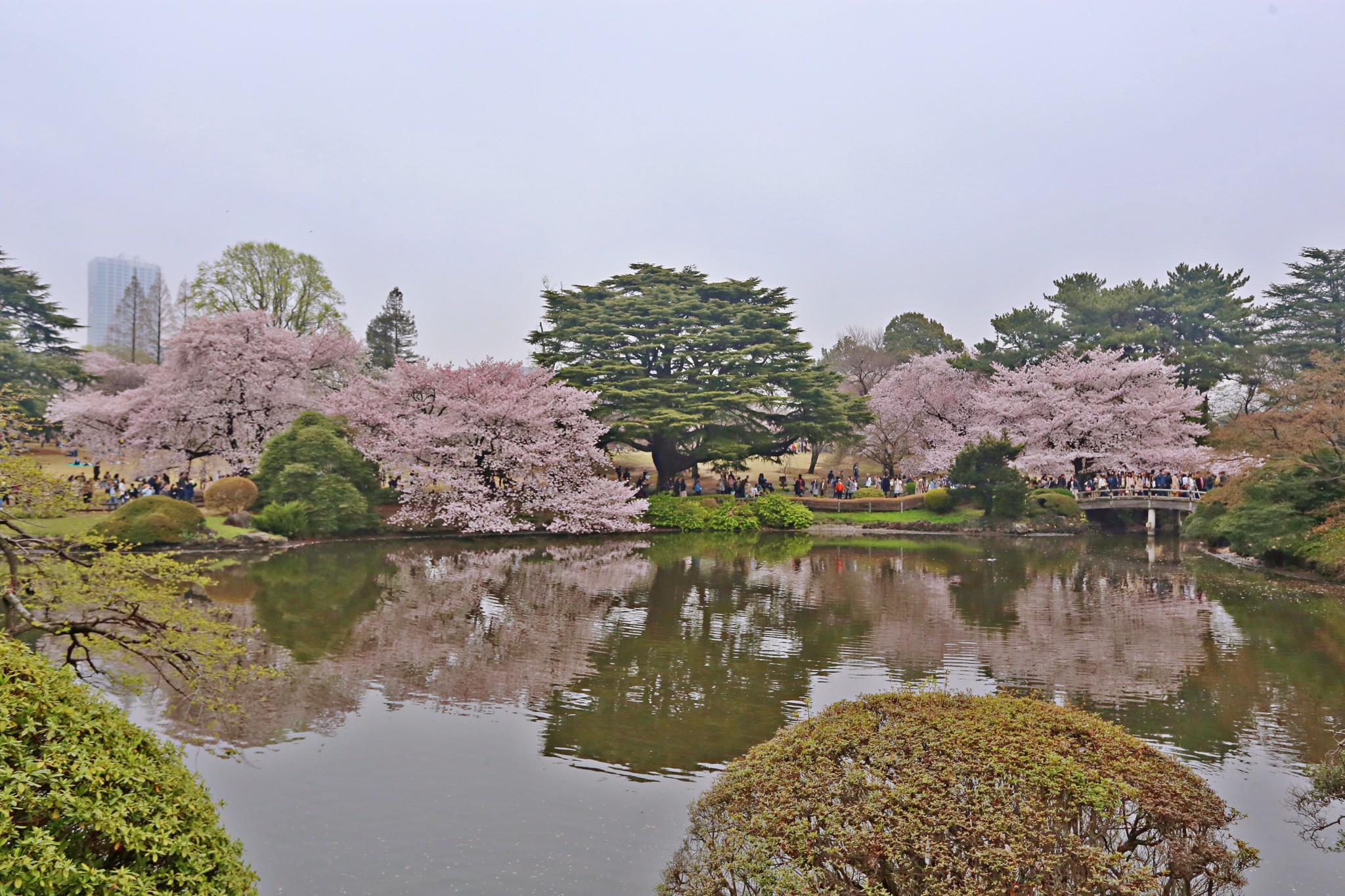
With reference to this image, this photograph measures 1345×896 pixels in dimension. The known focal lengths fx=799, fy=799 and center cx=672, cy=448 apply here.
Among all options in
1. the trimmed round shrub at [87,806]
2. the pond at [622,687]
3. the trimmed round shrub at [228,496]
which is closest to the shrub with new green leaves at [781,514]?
the pond at [622,687]

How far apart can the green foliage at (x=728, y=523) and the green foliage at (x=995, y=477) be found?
346 inches

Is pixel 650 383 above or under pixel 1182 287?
under

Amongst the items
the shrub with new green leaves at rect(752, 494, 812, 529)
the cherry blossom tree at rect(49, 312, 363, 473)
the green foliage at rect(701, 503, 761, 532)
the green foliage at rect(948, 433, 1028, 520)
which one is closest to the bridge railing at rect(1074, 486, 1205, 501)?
the green foliage at rect(948, 433, 1028, 520)

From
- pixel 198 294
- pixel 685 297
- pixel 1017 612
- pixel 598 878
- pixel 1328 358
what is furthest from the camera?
pixel 198 294

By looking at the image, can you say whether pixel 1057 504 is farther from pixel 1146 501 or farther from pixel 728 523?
pixel 728 523

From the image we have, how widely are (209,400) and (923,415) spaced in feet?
109

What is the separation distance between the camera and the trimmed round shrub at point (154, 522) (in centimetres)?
2133

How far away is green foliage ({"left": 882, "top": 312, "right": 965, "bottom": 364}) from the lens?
2260 inches

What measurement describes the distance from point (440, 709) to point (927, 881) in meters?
7.37

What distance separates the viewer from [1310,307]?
42.4m

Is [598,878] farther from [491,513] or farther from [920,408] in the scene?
[920,408]

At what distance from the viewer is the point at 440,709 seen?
1000 cm

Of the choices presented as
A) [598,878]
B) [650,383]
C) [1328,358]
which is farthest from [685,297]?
[598,878]

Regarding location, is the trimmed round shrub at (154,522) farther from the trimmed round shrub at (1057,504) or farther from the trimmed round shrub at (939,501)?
the trimmed round shrub at (1057,504)
